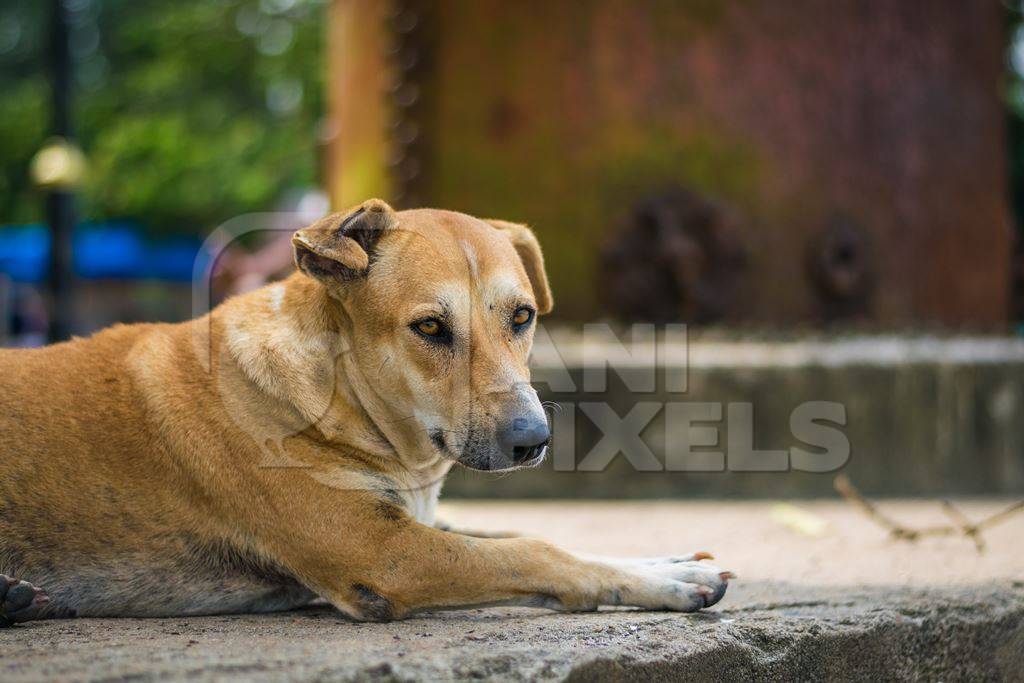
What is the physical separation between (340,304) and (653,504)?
280 centimetres

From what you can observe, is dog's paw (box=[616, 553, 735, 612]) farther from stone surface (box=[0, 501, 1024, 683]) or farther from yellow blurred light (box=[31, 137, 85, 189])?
yellow blurred light (box=[31, 137, 85, 189])

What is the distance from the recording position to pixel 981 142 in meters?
6.65

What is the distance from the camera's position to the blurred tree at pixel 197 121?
21.9 meters

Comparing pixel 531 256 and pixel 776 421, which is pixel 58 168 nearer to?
pixel 776 421

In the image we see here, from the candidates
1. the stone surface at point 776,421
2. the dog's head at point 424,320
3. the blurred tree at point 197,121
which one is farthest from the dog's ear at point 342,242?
the blurred tree at point 197,121

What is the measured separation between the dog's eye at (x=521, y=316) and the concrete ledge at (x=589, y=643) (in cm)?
85

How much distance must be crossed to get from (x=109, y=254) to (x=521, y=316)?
18884 mm

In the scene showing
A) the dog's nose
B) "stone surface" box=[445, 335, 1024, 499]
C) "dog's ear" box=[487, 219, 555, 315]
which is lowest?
"stone surface" box=[445, 335, 1024, 499]

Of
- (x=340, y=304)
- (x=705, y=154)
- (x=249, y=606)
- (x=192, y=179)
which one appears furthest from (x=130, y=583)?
(x=192, y=179)

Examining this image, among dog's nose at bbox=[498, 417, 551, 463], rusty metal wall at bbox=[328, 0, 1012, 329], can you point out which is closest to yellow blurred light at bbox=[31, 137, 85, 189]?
rusty metal wall at bbox=[328, 0, 1012, 329]

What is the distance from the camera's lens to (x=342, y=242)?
3.16m

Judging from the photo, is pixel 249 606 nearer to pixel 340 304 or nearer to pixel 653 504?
pixel 340 304

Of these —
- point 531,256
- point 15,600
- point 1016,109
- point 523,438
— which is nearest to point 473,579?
point 523,438

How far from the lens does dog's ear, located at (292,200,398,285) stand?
3.12 meters
